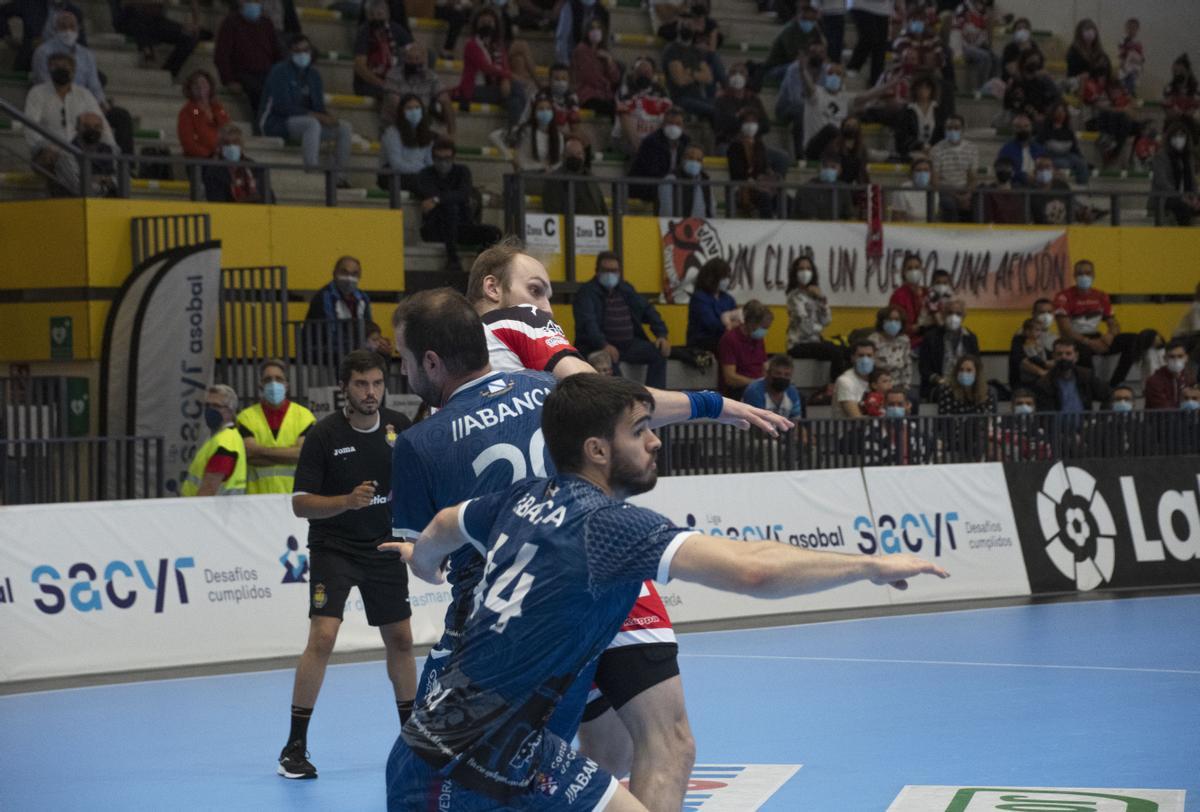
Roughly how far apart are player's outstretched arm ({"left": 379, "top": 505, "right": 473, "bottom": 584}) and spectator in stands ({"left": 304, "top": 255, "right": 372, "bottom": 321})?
12216 millimetres

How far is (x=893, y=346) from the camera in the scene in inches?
768

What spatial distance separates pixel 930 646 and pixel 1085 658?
4.23 feet

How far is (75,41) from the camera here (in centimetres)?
1825

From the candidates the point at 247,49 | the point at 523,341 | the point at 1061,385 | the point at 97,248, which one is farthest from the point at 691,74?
the point at 523,341

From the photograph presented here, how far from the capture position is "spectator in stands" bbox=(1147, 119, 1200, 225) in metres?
25.5

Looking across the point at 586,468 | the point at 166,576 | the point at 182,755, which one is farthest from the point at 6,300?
the point at 586,468

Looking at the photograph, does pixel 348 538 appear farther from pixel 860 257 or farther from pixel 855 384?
pixel 860 257

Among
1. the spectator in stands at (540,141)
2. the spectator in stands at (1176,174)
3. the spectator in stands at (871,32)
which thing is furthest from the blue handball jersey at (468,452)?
the spectator in stands at (1176,174)

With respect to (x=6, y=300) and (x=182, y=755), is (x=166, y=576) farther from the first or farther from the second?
(x=6, y=300)

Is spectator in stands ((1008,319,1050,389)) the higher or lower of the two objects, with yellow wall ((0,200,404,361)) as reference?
lower

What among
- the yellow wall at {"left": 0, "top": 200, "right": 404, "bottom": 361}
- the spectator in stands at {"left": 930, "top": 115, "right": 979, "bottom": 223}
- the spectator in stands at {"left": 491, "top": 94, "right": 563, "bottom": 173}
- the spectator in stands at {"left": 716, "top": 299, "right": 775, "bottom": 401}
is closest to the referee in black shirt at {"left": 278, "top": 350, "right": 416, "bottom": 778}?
the yellow wall at {"left": 0, "top": 200, "right": 404, "bottom": 361}

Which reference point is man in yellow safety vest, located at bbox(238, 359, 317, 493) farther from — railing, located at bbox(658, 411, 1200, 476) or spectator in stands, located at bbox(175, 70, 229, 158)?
spectator in stands, located at bbox(175, 70, 229, 158)

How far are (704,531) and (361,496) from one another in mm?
7131

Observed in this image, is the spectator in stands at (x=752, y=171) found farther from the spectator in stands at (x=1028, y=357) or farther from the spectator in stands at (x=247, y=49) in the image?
the spectator in stands at (x=247, y=49)
